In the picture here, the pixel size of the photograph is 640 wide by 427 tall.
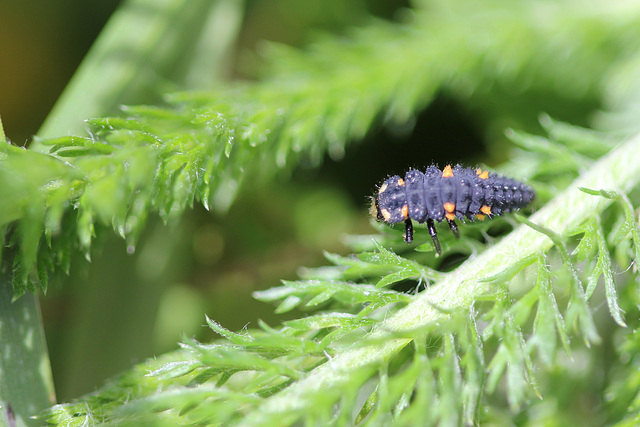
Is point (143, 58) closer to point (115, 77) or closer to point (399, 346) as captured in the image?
point (115, 77)

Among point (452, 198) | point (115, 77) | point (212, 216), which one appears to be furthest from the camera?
point (212, 216)

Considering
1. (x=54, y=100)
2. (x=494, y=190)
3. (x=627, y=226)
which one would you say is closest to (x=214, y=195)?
(x=494, y=190)

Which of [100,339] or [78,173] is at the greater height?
[78,173]

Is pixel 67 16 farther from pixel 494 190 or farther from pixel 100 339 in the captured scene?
pixel 494 190

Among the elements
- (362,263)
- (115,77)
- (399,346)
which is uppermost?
(115,77)

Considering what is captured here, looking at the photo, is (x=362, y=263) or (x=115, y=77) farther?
(x=115, y=77)

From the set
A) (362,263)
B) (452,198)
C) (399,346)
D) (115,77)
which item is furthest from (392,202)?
(115,77)

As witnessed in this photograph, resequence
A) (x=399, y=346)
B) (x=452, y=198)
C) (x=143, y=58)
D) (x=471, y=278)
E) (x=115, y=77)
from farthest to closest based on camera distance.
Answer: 1. (x=143, y=58)
2. (x=115, y=77)
3. (x=452, y=198)
4. (x=471, y=278)
5. (x=399, y=346)
